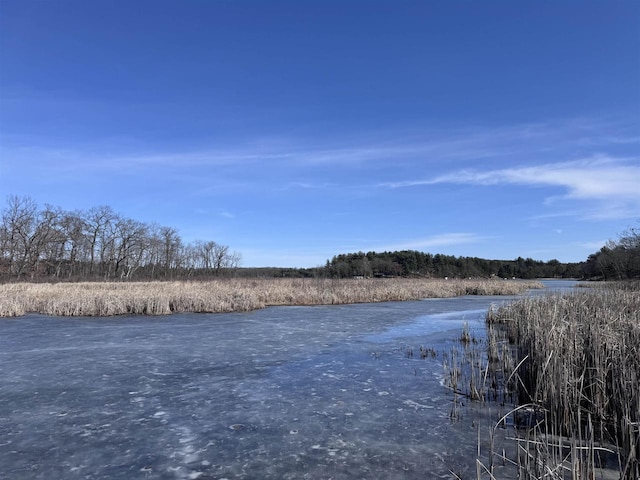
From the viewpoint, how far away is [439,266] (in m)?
64.2

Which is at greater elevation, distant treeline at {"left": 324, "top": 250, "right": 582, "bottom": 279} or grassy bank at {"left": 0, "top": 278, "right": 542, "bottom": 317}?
distant treeline at {"left": 324, "top": 250, "right": 582, "bottom": 279}

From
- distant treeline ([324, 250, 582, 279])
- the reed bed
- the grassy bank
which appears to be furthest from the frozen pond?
distant treeline ([324, 250, 582, 279])

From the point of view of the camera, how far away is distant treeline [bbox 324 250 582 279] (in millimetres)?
53906

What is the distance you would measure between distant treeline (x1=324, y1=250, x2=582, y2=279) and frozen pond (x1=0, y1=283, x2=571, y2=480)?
38.5m

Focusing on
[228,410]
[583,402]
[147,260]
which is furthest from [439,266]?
[228,410]

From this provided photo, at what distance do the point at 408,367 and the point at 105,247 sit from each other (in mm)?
48675

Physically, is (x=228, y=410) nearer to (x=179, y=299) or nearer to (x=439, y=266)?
(x=179, y=299)

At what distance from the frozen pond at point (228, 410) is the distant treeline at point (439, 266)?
3846cm

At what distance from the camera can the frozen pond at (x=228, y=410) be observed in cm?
312

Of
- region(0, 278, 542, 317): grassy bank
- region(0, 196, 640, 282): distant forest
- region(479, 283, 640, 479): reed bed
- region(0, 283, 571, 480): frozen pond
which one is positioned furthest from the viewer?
region(0, 196, 640, 282): distant forest

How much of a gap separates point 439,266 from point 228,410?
206 feet

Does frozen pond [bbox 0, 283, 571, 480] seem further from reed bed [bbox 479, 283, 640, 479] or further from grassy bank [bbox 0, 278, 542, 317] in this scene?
grassy bank [bbox 0, 278, 542, 317]

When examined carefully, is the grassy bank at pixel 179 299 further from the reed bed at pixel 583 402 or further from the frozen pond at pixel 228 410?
the reed bed at pixel 583 402

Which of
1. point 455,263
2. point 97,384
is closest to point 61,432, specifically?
point 97,384
